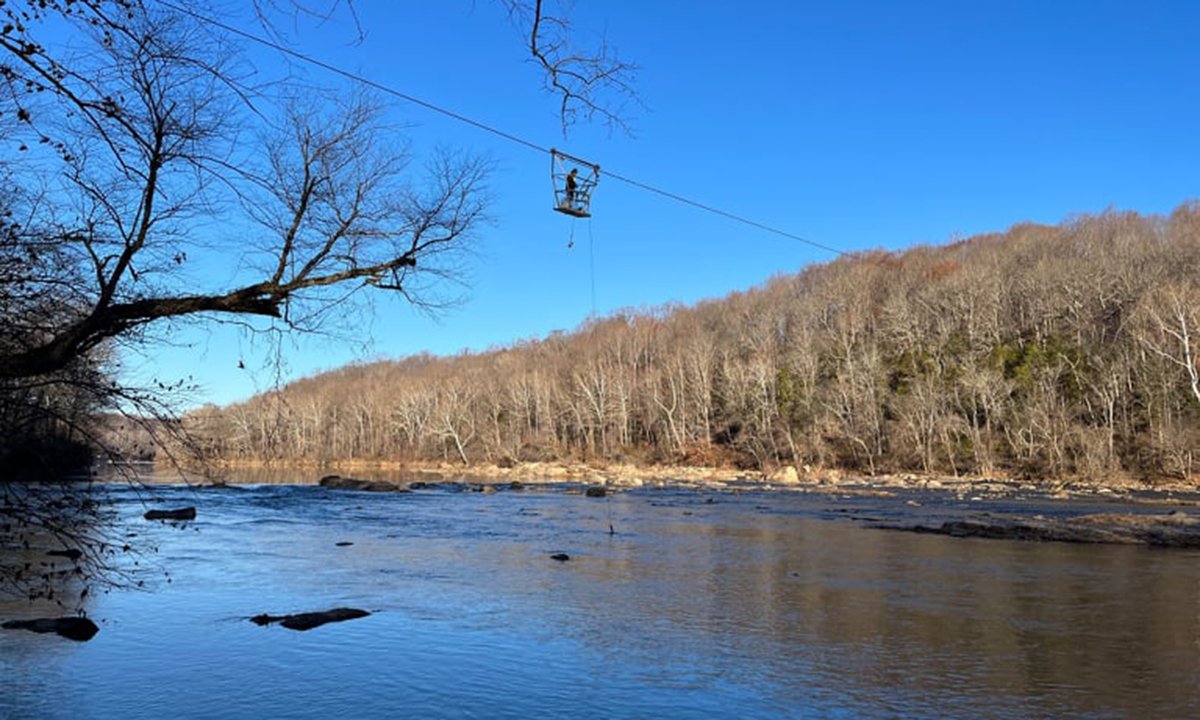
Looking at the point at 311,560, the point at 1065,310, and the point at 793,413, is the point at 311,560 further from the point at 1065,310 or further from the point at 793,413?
the point at 1065,310

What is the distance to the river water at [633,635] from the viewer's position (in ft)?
29.1

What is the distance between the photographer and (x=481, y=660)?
1047cm

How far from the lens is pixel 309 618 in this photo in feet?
40.8

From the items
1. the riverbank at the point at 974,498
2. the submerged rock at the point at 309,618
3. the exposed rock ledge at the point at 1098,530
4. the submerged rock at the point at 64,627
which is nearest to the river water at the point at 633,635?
the submerged rock at the point at 64,627

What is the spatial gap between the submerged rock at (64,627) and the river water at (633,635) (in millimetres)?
188

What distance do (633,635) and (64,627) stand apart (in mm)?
7997

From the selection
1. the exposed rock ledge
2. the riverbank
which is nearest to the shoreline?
the riverbank

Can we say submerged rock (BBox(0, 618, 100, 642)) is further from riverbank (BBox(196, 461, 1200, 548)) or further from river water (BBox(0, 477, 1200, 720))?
riverbank (BBox(196, 461, 1200, 548))

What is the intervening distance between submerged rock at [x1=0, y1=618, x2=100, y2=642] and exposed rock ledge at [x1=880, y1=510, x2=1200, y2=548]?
2261 cm

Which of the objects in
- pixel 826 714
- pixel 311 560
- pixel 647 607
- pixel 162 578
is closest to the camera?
pixel 826 714

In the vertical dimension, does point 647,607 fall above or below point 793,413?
below

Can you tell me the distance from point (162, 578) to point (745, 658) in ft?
39.9

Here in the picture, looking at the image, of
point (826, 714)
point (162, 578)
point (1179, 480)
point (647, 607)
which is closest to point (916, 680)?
point (826, 714)

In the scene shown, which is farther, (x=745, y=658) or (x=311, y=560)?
(x=311, y=560)
